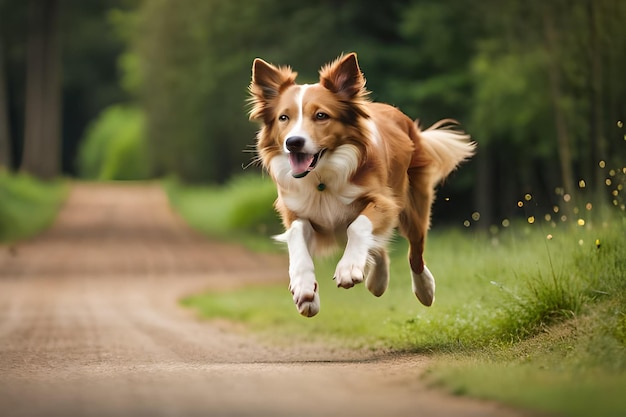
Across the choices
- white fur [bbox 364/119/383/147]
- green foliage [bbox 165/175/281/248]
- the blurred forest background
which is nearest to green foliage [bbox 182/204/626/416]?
white fur [bbox 364/119/383/147]

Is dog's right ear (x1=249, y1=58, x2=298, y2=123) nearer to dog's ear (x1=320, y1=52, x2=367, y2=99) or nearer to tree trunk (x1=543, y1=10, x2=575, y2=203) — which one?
dog's ear (x1=320, y1=52, x2=367, y2=99)

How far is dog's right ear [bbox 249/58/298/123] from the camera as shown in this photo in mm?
8266

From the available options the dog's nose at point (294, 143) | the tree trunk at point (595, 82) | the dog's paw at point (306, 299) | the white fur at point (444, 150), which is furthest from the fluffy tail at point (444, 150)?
the tree trunk at point (595, 82)

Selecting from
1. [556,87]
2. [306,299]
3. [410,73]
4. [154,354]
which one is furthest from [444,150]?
[410,73]

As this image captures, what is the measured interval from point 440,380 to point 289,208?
2.73m

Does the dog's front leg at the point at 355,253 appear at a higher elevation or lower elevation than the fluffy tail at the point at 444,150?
lower

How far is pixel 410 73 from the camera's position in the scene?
28906 mm

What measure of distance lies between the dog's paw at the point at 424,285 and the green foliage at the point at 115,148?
44639mm

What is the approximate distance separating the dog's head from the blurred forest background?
4.14 meters

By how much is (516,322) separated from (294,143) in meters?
2.48

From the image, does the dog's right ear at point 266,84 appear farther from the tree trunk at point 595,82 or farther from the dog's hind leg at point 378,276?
the tree trunk at point 595,82

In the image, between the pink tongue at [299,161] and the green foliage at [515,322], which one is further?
the pink tongue at [299,161]

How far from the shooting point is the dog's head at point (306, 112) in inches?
309

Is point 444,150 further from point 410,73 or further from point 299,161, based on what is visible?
point 410,73
